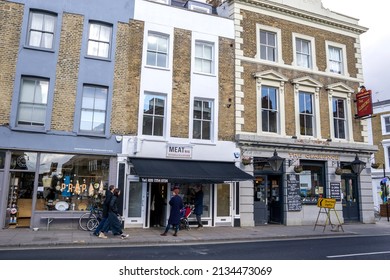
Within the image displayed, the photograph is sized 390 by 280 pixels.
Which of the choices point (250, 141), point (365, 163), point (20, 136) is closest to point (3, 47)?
point (20, 136)

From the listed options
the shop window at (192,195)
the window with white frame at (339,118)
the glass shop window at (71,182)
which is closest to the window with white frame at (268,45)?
the window with white frame at (339,118)

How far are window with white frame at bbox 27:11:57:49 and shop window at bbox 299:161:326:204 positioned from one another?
46.9 ft

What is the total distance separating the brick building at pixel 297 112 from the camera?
17484 millimetres

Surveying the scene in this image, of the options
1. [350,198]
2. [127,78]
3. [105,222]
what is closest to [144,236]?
[105,222]

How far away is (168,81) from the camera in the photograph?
639 inches

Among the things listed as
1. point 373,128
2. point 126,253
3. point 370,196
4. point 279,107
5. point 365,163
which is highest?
point 373,128

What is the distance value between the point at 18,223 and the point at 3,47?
7.30 m

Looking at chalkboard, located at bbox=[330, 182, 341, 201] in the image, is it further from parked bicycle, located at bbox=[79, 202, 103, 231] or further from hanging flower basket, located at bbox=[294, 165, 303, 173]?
parked bicycle, located at bbox=[79, 202, 103, 231]

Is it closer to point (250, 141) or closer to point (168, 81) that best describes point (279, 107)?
point (250, 141)

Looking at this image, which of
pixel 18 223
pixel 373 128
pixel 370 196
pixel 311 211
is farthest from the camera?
pixel 373 128

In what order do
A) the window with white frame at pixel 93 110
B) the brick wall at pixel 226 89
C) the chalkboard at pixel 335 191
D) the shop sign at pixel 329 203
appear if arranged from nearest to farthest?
1. the window with white frame at pixel 93 110
2. the shop sign at pixel 329 203
3. the brick wall at pixel 226 89
4. the chalkboard at pixel 335 191

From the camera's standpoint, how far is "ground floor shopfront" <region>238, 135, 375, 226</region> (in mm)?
17156

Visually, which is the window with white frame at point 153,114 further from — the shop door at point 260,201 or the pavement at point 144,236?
the shop door at point 260,201

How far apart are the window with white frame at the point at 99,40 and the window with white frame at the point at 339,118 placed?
1345cm
